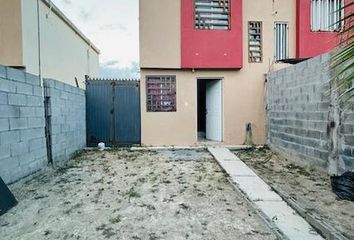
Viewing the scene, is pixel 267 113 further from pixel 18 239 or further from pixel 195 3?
pixel 18 239

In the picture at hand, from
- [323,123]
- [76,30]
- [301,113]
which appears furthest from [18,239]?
[76,30]

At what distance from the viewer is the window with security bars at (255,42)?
10203 millimetres

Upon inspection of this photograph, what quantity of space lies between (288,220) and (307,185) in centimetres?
190

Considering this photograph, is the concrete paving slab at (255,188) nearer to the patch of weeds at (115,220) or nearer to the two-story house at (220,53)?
the patch of weeds at (115,220)

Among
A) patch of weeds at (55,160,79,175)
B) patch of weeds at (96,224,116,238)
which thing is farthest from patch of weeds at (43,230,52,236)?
patch of weeds at (55,160,79,175)

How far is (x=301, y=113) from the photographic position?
7051mm

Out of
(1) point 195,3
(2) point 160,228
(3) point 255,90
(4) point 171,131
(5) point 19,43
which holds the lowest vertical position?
(2) point 160,228

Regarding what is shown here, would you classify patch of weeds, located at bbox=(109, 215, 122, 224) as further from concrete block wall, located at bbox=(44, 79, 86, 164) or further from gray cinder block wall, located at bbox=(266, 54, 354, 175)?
concrete block wall, located at bbox=(44, 79, 86, 164)

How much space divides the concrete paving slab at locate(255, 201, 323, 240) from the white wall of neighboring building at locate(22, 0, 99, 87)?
768cm

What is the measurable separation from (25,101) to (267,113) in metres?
7.41

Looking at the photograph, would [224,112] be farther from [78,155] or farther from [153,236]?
[153,236]

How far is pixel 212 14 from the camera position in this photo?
9.87 meters

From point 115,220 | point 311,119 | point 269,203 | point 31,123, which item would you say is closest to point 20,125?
point 31,123

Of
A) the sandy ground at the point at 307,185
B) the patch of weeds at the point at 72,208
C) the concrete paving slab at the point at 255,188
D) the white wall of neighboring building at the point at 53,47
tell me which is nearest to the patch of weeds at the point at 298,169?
the sandy ground at the point at 307,185
